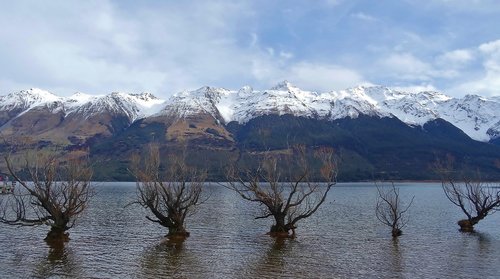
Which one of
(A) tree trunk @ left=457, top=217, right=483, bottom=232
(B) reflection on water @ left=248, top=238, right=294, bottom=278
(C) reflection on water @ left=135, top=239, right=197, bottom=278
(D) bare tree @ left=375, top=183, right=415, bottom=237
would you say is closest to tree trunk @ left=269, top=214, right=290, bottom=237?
(B) reflection on water @ left=248, top=238, right=294, bottom=278

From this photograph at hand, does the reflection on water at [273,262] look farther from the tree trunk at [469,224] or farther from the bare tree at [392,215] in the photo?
the tree trunk at [469,224]

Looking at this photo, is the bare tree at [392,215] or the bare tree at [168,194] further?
the bare tree at [392,215]

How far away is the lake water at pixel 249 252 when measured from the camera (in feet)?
111

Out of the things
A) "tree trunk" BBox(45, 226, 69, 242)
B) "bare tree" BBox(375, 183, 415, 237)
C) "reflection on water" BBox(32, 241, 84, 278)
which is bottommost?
"reflection on water" BBox(32, 241, 84, 278)

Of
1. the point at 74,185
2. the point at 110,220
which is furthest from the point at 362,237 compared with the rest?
the point at 110,220

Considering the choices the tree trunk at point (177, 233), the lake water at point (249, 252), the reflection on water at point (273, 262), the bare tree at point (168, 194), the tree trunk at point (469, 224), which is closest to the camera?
the reflection on water at point (273, 262)

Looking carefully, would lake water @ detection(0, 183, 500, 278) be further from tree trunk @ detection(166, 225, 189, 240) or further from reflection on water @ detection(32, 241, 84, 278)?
tree trunk @ detection(166, 225, 189, 240)

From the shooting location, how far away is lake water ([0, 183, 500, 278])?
33.8m

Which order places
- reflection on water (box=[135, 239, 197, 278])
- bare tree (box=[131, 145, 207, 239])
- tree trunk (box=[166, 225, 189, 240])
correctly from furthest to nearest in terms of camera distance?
1. tree trunk (box=[166, 225, 189, 240])
2. bare tree (box=[131, 145, 207, 239])
3. reflection on water (box=[135, 239, 197, 278])

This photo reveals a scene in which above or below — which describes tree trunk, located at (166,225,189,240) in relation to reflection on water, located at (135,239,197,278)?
above

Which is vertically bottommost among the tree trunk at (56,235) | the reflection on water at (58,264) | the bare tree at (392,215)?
the reflection on water at (58,264)

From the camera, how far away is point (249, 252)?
139 ft

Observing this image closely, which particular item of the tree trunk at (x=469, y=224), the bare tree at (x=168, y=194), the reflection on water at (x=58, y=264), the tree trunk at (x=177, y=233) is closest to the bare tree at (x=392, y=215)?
the tree trunk at (x=469, y=224)

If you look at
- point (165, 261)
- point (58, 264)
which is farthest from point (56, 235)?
point (165, 261)
